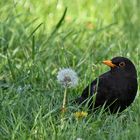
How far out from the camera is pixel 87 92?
586 centimetres

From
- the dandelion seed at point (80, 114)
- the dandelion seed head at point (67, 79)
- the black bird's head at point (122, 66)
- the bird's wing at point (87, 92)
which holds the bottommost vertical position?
the dandelion seed at point (80, 114)

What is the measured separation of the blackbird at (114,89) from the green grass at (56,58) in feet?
0.33

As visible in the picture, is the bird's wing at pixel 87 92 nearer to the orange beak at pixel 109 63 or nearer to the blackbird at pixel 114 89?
the blackbird at pixel 114 89

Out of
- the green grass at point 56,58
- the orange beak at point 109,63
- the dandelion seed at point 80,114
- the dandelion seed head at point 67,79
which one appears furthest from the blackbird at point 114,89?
the dandelion seed head at point 67,79

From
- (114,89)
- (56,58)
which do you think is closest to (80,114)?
(114,89)

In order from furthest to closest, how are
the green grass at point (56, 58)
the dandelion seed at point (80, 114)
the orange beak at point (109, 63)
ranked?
the orange beak at point (109, 63)
the dandelion seed at point (80, 114)
the green grass at point (56, 58)

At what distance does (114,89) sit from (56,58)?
1084 mm

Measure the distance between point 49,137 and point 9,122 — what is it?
0.41 meters

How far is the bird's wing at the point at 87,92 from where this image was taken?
578cm

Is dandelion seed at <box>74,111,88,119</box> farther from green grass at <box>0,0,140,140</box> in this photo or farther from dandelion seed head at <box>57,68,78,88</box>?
dandelion seed head at <box>57,68,78,88</box>

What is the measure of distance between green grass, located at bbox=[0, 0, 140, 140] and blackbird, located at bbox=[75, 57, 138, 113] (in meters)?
0.10

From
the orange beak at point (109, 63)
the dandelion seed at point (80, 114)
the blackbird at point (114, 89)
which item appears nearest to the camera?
the dandelion seed at point (80, 114)

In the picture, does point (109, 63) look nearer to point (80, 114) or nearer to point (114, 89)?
point (114, 89)

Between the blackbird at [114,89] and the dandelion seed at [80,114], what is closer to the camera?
the dandelion seed at [80,114]
